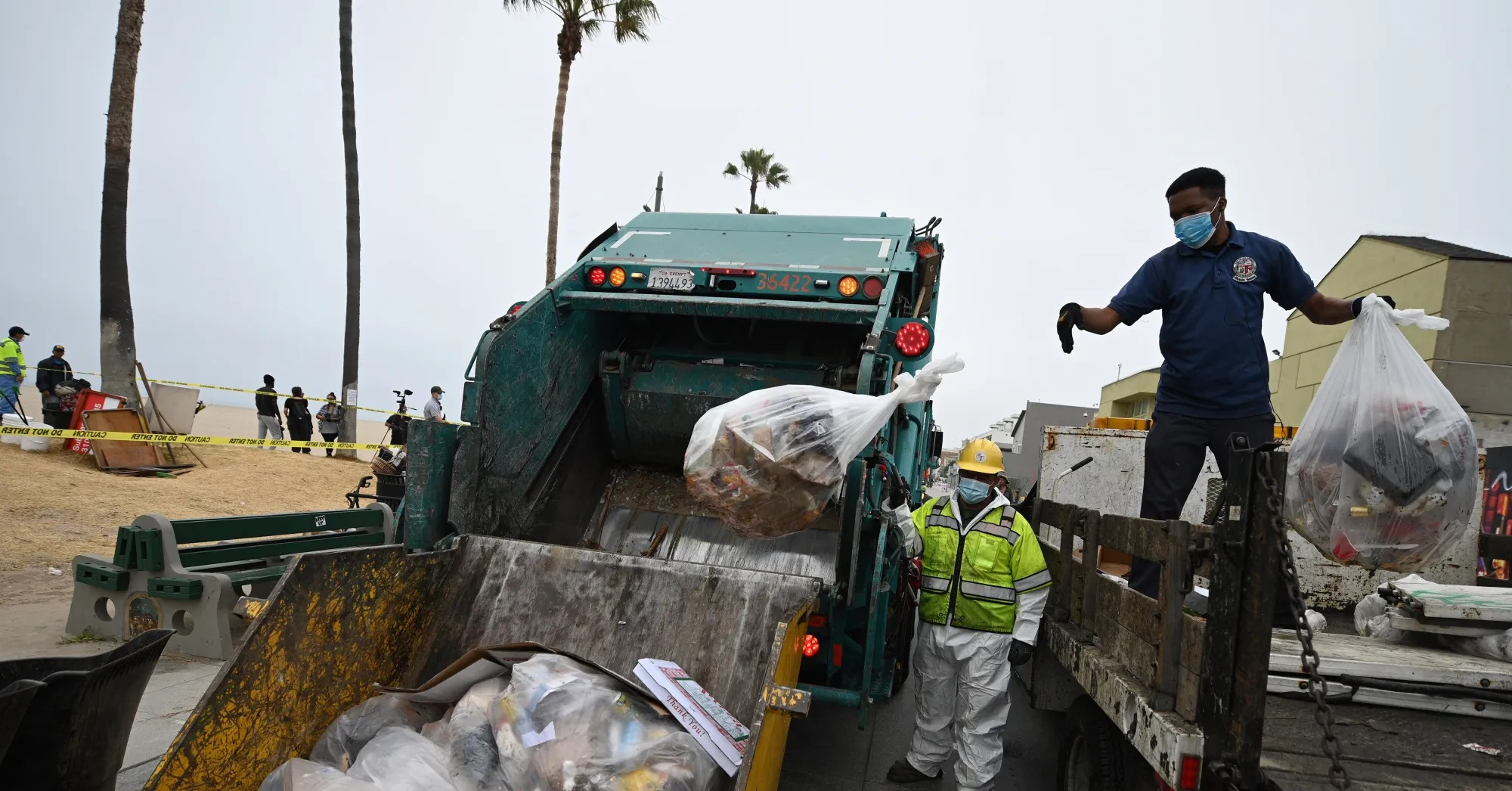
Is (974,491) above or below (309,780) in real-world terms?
above

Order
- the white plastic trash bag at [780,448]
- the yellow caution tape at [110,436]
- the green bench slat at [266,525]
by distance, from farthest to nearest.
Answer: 1. the yellow caution tape at [110,436]
2. the green bench slat at [266,525]
3. the white plastic trash bag at [780,448]

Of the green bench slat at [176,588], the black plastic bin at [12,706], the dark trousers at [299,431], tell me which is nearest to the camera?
the black plastic bin at [12,706]

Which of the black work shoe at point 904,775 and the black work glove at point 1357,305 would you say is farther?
the black work shoe at point 904,775

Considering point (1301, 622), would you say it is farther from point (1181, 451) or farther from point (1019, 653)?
point (1019, 653)

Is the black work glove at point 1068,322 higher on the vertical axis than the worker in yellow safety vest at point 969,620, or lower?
higher

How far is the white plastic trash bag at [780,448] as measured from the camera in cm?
307

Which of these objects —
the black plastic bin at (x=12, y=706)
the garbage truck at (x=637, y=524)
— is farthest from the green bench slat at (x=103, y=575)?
the black plastic bin at (x=12, y=706)

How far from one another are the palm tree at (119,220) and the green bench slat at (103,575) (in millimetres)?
6921

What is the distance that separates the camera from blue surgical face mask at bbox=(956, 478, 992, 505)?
382 centimetres

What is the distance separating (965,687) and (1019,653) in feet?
1.04

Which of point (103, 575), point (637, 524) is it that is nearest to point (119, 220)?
point (103, 575)

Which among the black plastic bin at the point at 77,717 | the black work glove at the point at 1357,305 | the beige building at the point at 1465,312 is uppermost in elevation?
the beige building at the point at 1465,312

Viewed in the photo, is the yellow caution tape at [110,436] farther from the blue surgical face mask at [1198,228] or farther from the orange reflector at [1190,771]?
the orange reflector at [1190,771]

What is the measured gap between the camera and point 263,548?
5.53m
